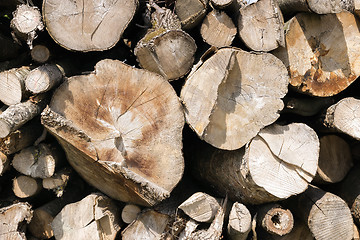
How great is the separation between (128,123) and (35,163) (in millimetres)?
745

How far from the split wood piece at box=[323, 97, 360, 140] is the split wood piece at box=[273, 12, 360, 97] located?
203 millimetres

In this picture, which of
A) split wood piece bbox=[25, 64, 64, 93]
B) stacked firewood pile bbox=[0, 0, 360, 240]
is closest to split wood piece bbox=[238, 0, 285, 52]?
stacked firewood pile bbox=[0, 0, 360, 240]

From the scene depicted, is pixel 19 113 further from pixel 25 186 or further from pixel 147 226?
pixel 147 226

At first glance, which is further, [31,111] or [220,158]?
[220,158]

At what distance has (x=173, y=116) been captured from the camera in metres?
2.55

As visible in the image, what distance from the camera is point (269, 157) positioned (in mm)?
2592

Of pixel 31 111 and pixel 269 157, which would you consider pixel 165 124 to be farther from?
pixel 31 111

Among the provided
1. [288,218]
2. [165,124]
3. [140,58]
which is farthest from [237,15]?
Result: [288,218]

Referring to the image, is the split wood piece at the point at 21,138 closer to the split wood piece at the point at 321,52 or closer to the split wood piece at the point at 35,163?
the split wood piece at the point at 35,163

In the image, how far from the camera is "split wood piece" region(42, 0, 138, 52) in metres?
2.53

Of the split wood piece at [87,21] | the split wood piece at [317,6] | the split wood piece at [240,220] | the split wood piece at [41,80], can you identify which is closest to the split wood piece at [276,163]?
the split wood piece at [240,220]

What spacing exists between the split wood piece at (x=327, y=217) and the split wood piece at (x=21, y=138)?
2.02 metres

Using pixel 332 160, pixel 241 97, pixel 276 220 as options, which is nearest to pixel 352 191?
pixel 332 160

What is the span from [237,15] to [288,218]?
1429mm
